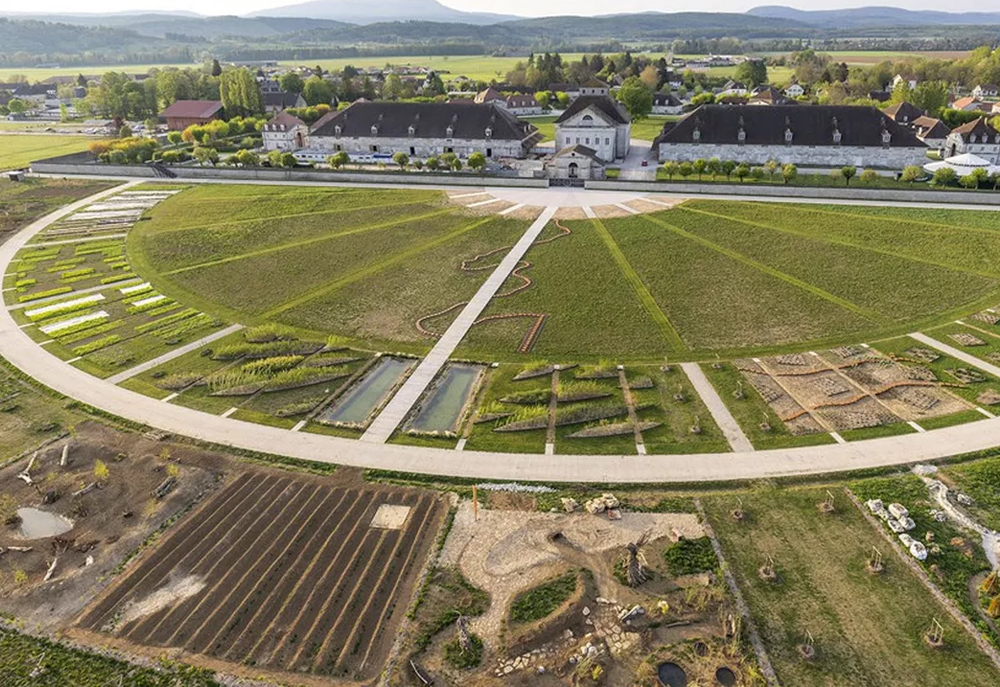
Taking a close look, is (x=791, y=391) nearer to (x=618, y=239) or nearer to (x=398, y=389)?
(x=398, y=389)

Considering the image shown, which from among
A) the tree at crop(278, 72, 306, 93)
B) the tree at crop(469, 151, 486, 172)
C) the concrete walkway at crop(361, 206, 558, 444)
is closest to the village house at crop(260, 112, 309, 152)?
the tree at crop(469, 151, 486, 172)

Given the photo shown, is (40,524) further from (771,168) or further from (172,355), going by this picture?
(771,168)

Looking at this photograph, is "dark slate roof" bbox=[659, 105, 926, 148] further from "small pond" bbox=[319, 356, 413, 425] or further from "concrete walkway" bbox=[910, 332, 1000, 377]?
"small pond" bbox=[319, 356, 413, 425]

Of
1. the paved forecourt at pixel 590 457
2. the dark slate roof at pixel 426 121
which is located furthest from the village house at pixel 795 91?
the paved forecourt at pixel 590 457

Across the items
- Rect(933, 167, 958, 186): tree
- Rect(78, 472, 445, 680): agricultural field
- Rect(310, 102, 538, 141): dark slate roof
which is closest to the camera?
Rect(78, 472, 445, 680): agricultural field

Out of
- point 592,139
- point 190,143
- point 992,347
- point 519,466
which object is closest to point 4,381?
point 519,466

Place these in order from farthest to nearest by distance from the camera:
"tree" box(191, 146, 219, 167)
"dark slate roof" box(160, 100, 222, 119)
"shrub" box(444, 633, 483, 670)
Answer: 1. "dark slate roof" box(160, 100, 222, 119)
2. "tree" box(191, 146, 219, 167)
3. "shrub" box(444, 633, 483, 670)

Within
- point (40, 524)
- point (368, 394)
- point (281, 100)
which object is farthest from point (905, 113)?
point (40, 524)
